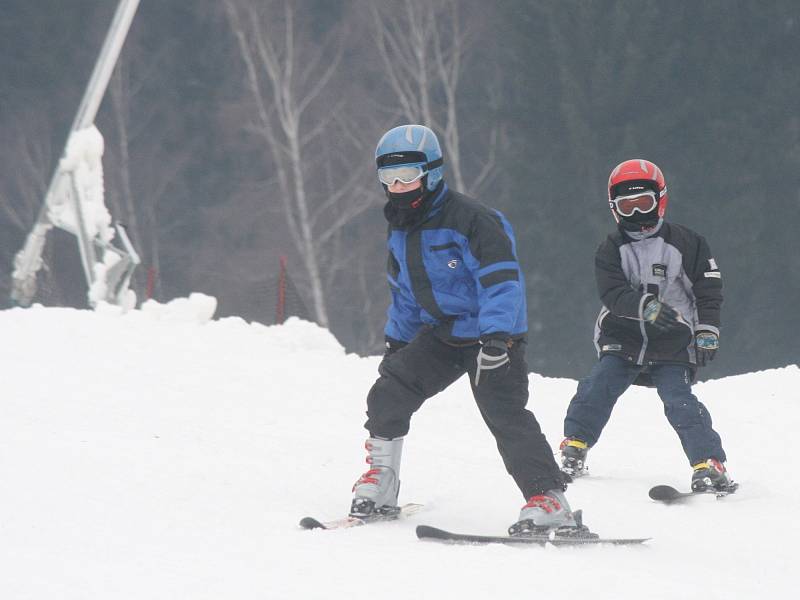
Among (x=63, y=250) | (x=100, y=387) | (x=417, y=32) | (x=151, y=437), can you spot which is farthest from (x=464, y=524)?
(x=63, y=250)

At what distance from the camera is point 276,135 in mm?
25625

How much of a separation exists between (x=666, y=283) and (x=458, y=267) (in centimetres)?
146

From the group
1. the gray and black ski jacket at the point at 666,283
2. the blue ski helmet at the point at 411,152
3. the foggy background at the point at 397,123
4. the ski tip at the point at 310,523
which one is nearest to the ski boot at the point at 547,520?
the ski tip at the point at 310,523

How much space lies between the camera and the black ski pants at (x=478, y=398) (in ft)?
13.5

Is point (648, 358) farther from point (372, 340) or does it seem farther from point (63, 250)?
point (63, 250)

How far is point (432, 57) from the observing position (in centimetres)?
2348

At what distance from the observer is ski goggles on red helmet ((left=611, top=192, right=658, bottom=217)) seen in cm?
523

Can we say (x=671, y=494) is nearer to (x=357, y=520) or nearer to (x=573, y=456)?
(x=573, y=456)

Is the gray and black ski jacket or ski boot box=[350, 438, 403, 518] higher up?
the gray and black ski jacket

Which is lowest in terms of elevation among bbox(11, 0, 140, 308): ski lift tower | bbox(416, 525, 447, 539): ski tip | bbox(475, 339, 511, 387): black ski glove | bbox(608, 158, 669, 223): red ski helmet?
bbox(416, 525, 447, 539): ski tip

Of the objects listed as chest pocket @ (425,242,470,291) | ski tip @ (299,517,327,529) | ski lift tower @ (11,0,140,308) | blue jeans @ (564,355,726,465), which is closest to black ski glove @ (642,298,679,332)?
blue jeans @ (564,355,726,465)

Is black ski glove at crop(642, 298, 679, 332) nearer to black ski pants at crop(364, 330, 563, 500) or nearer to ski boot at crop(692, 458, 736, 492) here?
ski boot at crop(692, 458, 736, 492)

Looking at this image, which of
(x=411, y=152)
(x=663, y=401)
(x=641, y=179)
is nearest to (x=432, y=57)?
(x=641, y=179)

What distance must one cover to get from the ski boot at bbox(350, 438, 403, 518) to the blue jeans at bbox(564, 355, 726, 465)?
141 centimetres
